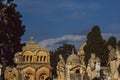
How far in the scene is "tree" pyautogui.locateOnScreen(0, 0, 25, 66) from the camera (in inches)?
1024

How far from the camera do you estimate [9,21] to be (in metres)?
26.3

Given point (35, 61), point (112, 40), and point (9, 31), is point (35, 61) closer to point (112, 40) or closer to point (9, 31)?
point (112, 40)

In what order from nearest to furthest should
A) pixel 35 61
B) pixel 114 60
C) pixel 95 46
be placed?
1. pixel 114 60
2. pixel 95 46
3. pixel 35 61

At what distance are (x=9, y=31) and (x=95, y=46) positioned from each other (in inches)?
1657

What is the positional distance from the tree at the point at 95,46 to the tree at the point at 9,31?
39249mm

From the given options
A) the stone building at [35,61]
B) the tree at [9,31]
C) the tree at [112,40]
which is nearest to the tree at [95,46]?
the tree at [112,40]

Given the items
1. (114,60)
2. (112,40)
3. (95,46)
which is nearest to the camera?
(114,60)

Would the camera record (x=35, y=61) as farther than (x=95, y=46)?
Yes

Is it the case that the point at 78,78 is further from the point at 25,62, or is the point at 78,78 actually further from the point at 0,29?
the point at 25,62

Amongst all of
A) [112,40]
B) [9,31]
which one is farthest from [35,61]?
[9,31]

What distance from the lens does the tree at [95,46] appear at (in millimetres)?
66812

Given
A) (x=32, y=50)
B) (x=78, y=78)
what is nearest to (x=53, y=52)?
(x=32, y=50)

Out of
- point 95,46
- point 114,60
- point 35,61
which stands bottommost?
point 114,60

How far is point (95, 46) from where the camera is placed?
222 feet
